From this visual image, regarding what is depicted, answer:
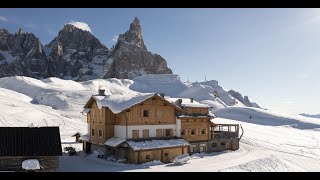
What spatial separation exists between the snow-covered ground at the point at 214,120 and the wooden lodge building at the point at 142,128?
1825 millimetres

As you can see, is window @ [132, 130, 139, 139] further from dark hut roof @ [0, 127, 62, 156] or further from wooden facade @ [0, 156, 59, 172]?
wooden facade @ [0, 156, 59, 172]

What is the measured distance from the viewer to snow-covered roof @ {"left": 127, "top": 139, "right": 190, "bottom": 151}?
36.3 meters

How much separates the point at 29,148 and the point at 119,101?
14709 millimetres

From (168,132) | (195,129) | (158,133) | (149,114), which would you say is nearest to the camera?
(149,114)

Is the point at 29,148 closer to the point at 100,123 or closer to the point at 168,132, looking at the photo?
the point at 100,123

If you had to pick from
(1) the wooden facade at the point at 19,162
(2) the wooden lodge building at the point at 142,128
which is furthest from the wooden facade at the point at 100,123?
(1) the wooden facade at the point at 19,162

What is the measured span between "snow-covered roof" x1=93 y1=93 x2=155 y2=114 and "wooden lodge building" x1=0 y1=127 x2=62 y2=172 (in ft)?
37.6

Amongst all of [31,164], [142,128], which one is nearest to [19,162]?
[31,164]

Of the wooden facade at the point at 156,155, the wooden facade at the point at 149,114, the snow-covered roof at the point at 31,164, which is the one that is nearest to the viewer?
the snow-covered roof at the point at 31,164

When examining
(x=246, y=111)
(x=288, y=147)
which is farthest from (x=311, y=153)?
(x=246, y=111)

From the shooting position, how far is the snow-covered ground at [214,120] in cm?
3594

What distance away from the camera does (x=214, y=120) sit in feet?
290

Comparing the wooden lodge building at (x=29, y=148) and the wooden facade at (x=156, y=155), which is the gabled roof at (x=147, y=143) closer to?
the wooden facade at (x=156, y=155)

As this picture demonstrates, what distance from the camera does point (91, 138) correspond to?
43406 mm
